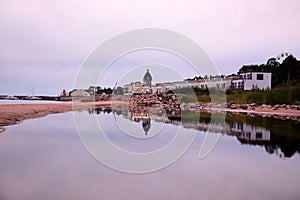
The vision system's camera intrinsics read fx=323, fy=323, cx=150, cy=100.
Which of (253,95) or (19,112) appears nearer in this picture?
(19,112)

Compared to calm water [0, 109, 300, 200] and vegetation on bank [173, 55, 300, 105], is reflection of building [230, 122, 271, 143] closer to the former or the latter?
calm water [0, 109, 300, 200]

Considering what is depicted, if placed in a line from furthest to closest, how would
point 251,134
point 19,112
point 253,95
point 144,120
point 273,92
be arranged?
point 253,95, point 273,92, point 19,112, point 144,120, point 251,134

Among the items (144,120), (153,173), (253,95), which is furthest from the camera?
(253,95)

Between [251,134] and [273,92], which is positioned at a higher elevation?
[273,92]

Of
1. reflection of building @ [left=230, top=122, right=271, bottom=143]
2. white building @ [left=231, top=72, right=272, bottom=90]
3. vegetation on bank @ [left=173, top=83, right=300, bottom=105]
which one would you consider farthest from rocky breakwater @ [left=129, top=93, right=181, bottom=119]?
reflection of building @ [left=230, top=122, right=271, bottom=143]

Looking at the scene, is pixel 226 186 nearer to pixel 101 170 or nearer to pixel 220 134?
pixel 101 170

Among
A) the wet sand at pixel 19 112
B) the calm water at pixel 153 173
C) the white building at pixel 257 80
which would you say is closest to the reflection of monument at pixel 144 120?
the calm water at pixel 153 173

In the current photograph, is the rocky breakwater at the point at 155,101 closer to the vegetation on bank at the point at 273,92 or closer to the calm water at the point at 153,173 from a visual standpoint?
the vegetation on bank at the point at 273,92

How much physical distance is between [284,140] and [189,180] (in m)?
8.10

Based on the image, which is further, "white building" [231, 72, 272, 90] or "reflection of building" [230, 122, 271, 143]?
"white building" [231, 72, 272, 90]

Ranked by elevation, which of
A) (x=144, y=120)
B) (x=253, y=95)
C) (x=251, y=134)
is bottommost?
(x=251, y=134)

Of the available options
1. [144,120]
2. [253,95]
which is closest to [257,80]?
[253,95]

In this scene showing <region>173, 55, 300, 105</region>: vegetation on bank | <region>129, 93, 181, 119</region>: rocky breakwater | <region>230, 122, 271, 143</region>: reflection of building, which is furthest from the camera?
<region>129, 93, 181, 119</region>: rocky breakwater

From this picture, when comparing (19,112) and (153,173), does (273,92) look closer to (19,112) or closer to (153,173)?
(19,112)
